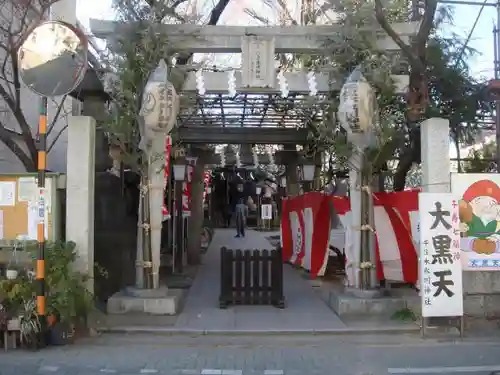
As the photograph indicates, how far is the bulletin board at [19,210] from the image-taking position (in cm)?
781

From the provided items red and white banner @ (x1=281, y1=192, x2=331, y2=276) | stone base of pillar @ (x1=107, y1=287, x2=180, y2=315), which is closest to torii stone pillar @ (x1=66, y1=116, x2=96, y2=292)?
stone base of pillar @ (x1=107, y1=287, x2=180, y2=315)

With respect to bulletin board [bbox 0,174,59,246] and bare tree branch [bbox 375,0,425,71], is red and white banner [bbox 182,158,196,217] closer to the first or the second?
bulletin board [bbox 0,174,59,246]

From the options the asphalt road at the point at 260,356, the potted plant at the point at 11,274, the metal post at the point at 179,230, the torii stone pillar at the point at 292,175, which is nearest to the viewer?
the asphalt road at the point at 260,356

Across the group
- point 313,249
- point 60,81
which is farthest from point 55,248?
point 313,249

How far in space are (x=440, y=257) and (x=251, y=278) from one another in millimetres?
3449

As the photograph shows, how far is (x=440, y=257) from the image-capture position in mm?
7504

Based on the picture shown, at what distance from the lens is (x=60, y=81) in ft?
24.0

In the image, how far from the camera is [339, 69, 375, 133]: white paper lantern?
8.29m

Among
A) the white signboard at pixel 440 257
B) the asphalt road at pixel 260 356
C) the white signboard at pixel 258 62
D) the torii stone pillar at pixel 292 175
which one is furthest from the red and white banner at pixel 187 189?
the white signboard at pixel 440 257

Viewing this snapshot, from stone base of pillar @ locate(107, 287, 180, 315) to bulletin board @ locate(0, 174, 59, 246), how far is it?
57.1 inches

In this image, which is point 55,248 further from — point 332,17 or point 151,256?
point 332,17

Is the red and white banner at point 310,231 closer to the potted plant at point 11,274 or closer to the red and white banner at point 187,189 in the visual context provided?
the red and white banner at point 187,189

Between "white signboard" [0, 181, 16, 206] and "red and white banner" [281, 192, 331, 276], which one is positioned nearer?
"white signboard" [0, 181, 16, 206]

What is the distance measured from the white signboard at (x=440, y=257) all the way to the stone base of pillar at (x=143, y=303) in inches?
151
